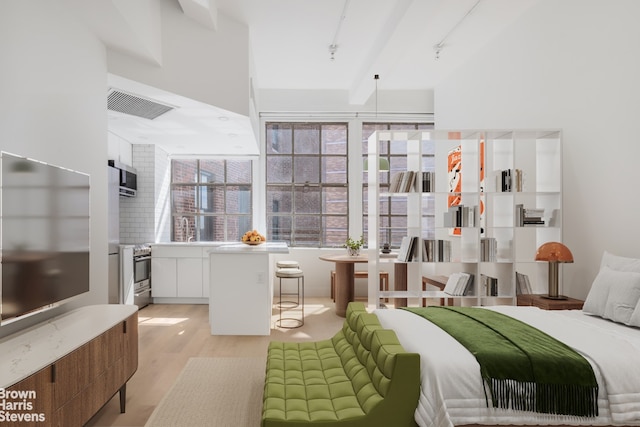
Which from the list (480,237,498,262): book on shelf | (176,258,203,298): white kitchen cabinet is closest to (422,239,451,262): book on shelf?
(480,237,498,262): book on shelf

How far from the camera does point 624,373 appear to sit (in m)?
2.12

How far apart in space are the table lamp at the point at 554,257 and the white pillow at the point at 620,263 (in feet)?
1.34

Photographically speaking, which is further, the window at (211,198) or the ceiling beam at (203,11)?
the window at (211,198)

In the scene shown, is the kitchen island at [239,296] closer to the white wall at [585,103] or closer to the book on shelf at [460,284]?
the book on shelf at [460,284]

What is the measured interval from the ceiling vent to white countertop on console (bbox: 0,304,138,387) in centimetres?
217

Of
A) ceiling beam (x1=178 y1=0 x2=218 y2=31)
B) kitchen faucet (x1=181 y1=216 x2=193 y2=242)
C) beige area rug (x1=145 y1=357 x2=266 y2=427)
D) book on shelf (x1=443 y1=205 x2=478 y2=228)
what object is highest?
ceiling beam (x1=178 y1=0 x2=218 y2=31)

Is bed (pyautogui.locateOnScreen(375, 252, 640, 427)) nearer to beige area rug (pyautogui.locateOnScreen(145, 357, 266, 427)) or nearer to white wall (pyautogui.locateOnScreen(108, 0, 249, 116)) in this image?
beige area rug (pyautogui.locateOnScreen(145, 357, 266, 427))

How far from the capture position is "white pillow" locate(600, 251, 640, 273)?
305 cm

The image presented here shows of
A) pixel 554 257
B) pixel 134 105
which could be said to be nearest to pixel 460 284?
pixel 554 257

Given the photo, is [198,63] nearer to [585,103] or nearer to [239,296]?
[239,296]

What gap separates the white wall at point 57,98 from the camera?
2.44m

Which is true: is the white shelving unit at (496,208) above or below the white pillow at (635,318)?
above

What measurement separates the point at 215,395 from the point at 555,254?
3.11 metres

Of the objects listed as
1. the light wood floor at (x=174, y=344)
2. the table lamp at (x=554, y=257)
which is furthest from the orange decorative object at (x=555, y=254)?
the light wood floor at (x=174, y=344)
